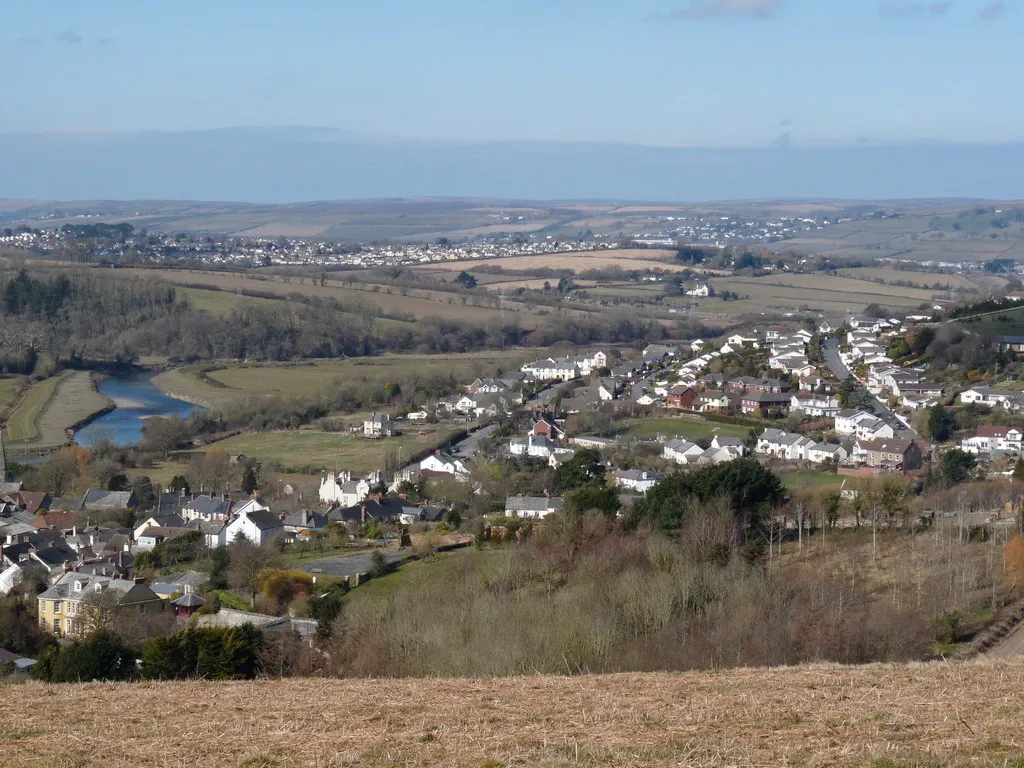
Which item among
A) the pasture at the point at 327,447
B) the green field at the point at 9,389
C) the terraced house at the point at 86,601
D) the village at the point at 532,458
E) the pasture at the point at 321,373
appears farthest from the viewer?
the pasture at the point at 321,373

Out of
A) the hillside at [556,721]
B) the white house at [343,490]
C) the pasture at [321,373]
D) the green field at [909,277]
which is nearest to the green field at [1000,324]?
the pasture at [321,373]

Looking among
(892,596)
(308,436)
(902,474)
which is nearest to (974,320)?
(902,474)

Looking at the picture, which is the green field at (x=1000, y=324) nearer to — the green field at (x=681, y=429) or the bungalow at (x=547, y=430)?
the green field at (x=681, y=429)

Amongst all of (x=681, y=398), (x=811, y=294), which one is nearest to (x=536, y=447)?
(x=681, y=398)

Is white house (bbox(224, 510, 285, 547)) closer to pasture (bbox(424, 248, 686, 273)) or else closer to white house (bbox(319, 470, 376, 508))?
white house (bbox(319, 470, 376, 508))

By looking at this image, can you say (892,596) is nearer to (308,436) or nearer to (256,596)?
(256,596)

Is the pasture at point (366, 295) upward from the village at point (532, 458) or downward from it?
upward

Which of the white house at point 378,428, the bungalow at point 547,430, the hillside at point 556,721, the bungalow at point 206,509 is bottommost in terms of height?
the white house at point 378,428
